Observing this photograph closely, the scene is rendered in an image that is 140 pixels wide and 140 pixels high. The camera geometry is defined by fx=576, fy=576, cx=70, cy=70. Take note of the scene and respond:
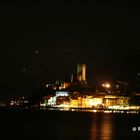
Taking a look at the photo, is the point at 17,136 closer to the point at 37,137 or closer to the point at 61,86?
the point at 37,137

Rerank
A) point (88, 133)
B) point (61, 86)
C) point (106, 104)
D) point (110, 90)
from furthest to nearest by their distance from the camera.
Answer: point (61, 86), point (110, 90), point (106, 104), point (88, 133)

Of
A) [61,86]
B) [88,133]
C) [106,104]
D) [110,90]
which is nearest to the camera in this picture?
[88,133]

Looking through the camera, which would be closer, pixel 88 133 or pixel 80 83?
pixel 88 133

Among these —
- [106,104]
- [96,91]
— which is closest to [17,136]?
[106,104]

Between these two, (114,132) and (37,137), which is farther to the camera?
(114,132)

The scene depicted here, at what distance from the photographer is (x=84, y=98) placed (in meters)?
138

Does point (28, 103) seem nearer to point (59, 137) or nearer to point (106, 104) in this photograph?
point (106, 104)

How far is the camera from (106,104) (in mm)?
131250

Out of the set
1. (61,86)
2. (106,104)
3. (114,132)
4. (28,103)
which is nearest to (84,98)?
(106,104)

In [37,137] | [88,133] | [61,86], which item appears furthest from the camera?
[61,86]

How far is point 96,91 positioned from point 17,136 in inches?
3914

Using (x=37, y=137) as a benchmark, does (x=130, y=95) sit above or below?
above

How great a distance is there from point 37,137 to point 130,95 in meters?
93.4

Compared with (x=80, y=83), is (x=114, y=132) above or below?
below
